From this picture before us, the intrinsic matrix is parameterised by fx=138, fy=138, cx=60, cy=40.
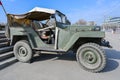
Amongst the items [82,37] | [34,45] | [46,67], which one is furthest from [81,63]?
[34,45]

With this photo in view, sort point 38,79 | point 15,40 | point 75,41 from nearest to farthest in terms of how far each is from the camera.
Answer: point 38,79 → point 75,41 → point 15,40

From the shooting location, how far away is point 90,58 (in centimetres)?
438

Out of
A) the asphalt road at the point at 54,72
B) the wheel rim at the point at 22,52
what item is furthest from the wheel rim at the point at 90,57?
the wheel rim at the point at 22,52

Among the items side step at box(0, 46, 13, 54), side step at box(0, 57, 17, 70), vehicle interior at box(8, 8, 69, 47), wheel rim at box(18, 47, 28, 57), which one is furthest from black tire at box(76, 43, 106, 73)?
side step at box(0, 46, 13, 54)

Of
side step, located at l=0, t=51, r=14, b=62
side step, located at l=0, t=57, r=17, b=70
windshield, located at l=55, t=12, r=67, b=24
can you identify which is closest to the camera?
side step, located at l=0, t=57, r=17, b=70

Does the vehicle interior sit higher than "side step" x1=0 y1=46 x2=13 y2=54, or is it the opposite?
the vehicle interior

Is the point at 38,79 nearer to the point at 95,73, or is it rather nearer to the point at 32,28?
the point at 95,73

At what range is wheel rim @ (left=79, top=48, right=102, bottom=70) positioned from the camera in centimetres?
426

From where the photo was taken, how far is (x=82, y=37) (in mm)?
4398

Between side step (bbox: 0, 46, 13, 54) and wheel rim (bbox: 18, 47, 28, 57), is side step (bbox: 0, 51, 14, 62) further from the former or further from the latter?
wheel rim (bbox: 18, 47, 28, 57)

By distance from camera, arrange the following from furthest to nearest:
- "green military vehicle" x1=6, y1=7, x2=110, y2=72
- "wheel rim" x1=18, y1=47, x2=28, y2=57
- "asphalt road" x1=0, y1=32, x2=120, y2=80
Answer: "wheel rim" x1=18, y1=47, x2=28, y2=57 < "green military vehicle" x1=6, y1=7, x2=110, y2=72 < "asphalt road" x1=0, y1=32, x2=120, y2=80

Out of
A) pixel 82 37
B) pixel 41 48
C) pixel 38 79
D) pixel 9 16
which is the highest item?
pixel 9 16

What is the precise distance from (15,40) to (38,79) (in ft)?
8.15

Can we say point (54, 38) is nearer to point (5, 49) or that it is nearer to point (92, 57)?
point (92, 57)
